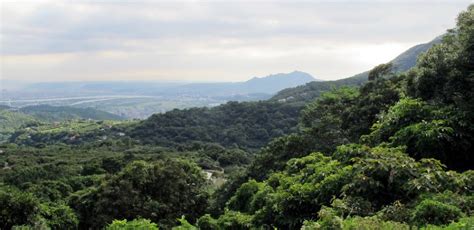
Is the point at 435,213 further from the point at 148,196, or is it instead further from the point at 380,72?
the point at 380,72

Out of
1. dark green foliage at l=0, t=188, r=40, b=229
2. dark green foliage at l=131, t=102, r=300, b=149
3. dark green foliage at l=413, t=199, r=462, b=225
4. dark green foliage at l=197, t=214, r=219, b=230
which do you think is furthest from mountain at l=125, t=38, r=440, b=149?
dark green foliage at l=413, t=199, r=462, b=225

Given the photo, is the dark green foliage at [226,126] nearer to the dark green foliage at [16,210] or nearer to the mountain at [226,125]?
the mountain at [226,125]

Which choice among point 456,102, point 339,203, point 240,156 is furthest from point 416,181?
point 240,156

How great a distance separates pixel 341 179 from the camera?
39.9ft

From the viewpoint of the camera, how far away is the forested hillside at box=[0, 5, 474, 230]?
10.4 metres

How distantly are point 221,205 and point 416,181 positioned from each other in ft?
47.3

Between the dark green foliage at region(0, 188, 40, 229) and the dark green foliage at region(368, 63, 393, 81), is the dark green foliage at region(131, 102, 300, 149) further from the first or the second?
the dark green foliage at region(0, 188, 40, 229)

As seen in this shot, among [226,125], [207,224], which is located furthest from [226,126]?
[207,224]

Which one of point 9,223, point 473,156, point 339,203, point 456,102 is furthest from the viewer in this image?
point 9,223

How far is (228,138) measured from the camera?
84125 millimetres

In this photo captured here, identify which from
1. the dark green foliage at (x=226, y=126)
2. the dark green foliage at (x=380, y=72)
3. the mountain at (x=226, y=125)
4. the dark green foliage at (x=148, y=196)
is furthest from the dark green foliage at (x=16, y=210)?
the dark green foliage at (x=226, y=126)

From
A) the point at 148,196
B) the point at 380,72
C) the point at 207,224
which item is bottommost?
the point at 148,196

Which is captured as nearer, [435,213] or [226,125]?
[435,213]

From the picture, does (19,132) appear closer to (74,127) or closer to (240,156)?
(74,127)
